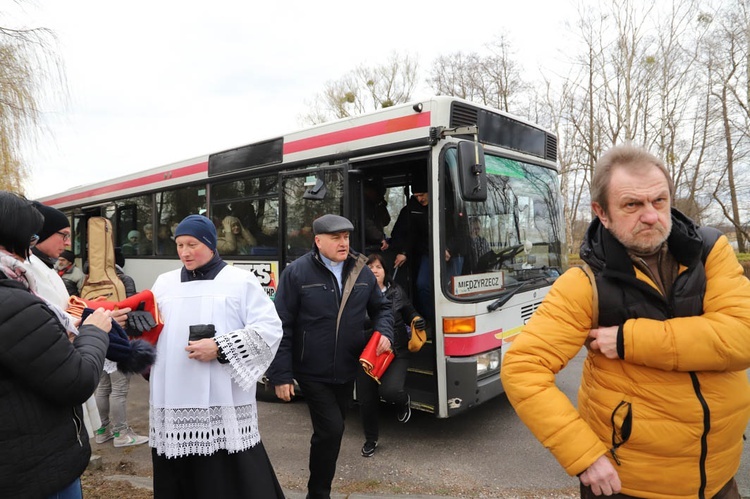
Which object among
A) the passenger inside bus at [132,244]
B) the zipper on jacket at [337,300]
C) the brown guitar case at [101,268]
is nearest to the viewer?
the zipper on jacket at [337,300]

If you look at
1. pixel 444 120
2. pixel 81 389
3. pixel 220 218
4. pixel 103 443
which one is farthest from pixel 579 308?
pixel 220 218

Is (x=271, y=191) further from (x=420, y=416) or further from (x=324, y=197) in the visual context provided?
(x=420, y=416)

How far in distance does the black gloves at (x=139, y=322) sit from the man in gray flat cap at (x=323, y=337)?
990 millimetres

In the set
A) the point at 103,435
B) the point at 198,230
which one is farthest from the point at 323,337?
the point at 103,435

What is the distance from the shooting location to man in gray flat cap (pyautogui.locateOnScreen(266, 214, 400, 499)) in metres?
3.17

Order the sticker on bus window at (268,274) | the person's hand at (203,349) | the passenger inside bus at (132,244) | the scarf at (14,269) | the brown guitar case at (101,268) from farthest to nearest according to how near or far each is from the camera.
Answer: the passenger inside bus at (132,244), the sticker on bus window at (268,274), the brown guitar case at (101,268), the person's hand at (203,349), the scarf at (14,269)

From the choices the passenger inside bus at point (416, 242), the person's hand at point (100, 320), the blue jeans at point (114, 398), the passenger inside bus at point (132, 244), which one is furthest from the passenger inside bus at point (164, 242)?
the person's hand at point (100, 320)

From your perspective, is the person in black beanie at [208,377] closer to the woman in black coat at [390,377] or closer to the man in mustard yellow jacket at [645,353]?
the man in mustard yellow jacket at [645,353]

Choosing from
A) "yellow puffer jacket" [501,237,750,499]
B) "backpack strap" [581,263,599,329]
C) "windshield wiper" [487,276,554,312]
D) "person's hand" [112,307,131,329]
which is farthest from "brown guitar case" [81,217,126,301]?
"backpack strap" [581,263,599,329]

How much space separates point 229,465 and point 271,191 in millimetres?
3579

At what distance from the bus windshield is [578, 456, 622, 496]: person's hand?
8.65 feet

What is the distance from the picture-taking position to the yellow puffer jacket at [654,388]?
1509 millimetres

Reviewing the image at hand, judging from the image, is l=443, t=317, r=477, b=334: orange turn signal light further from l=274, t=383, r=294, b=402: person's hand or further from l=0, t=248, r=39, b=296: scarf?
l=0, t=248, r=39, b=296: scarf

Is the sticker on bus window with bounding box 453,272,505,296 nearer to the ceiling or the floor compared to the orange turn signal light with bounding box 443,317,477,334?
nearer to the ceiling
